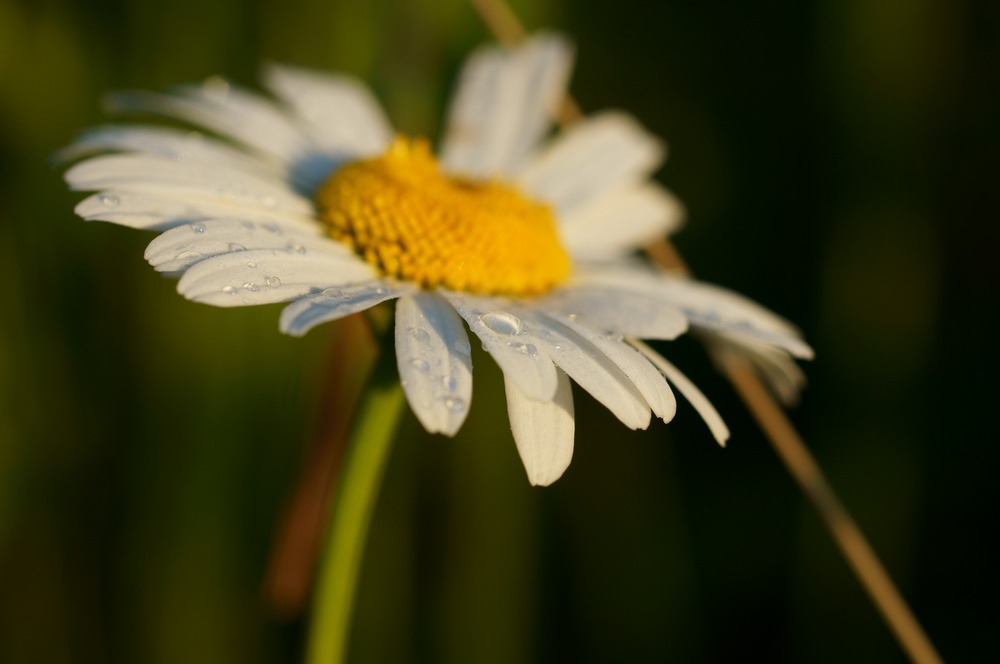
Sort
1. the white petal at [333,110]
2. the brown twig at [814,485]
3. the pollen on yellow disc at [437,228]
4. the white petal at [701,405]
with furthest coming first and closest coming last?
the white petal at [333,110], the brown twig at [814,485], the pollen on yellow disc at [437,228], the white petal at [701,405]

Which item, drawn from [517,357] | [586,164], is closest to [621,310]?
[517,357]

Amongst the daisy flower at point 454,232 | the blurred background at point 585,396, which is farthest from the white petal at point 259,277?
the blurred background at point 585,396

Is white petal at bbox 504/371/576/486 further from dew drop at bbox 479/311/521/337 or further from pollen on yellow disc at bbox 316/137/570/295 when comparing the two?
pollen on yellow disc at bbox 316/137/570/295

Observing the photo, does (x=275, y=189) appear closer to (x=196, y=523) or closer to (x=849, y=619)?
(x=196, y=523)

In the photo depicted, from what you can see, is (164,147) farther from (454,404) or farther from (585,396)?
(585,396)

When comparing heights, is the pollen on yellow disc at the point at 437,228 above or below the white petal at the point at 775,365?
above

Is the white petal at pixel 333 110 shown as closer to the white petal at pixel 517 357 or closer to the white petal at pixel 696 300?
the white petal at pixel 696 300

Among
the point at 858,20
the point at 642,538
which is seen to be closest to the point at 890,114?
the point at 858,20
